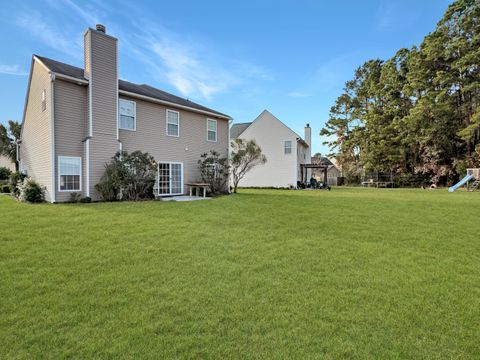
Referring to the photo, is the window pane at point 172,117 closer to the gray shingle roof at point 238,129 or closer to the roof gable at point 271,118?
the roof gable at point 271,118

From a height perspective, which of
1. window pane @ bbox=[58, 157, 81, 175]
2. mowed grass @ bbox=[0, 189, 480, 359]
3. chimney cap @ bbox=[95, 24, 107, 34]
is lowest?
mowed grass @ bbox=[0, 189, 480, 359]

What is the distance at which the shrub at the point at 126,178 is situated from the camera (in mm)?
11258

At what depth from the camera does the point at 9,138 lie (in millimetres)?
26281

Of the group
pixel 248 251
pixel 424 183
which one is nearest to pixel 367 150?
pixel 424 183

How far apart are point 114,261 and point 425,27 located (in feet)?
110

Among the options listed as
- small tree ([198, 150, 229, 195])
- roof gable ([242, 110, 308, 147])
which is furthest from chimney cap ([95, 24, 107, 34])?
roof gable ([242, 110, 308, 147])

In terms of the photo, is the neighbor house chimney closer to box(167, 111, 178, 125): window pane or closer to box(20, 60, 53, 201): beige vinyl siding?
box(20, 60, 53, 201): beige vinyl siding

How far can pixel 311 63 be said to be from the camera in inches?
699

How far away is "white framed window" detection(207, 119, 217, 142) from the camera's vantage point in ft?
54.3

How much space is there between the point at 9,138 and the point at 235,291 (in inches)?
1280

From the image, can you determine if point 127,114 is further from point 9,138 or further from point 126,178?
point 9,138

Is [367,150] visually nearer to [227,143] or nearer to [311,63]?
[311,63]

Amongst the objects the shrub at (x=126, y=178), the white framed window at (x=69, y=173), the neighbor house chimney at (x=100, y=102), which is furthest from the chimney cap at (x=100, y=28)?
the white framed window at (x=69, y=173)

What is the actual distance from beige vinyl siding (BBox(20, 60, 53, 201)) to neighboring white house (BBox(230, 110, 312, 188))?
1732 cm
